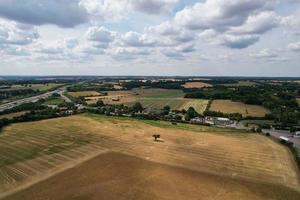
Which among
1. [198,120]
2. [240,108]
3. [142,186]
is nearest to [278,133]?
[198,120]

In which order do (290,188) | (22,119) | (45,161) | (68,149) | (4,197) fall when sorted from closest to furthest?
1. (4,197)
2. (290,188)
3. (45,161)
4. (68,149)
5. (22,119)

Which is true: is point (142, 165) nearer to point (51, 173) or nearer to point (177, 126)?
point (51, 173)

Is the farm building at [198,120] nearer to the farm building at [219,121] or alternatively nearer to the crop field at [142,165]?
the farm building at [219,121]

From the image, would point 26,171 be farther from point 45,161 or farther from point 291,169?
point 291,169

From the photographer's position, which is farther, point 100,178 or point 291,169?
point 291,169

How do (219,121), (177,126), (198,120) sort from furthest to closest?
(198,120)
(219,121)
(177,126)

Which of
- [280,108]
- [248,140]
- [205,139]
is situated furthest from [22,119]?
[280,108]

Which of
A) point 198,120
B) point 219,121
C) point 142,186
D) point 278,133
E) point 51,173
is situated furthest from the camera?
point 198,120
